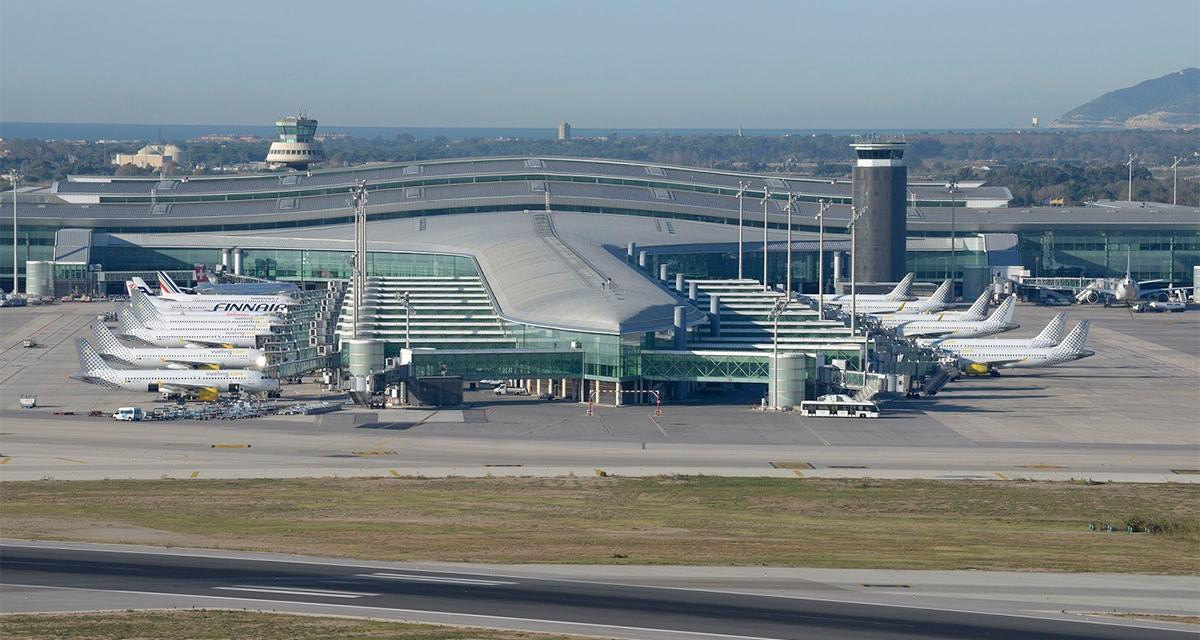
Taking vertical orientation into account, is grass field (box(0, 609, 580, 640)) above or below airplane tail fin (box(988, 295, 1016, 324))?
above

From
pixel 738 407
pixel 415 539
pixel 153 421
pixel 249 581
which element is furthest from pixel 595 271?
pixel 249 581

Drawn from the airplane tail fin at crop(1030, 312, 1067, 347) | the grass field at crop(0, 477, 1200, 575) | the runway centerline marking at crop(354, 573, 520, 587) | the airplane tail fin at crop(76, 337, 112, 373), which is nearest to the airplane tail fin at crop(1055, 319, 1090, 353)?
the airplane tail fin at crop(1030, 312, 1067, 347)

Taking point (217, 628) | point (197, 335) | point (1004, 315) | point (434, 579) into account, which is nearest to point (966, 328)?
point (1004, 315)

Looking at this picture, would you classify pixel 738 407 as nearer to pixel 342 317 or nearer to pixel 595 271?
pixel 595 271

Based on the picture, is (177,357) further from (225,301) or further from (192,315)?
(225,301)

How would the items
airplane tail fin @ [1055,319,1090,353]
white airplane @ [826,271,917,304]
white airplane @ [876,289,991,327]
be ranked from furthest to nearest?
white airplane @ [826,271,917,304] → white airplane @ [876,289,991,327] → airplane tail fin @ [1055,319,1090,353]

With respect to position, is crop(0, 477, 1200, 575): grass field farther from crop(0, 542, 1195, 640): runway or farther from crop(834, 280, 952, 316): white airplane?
crop(834, 280, 952, 316): white airplane
